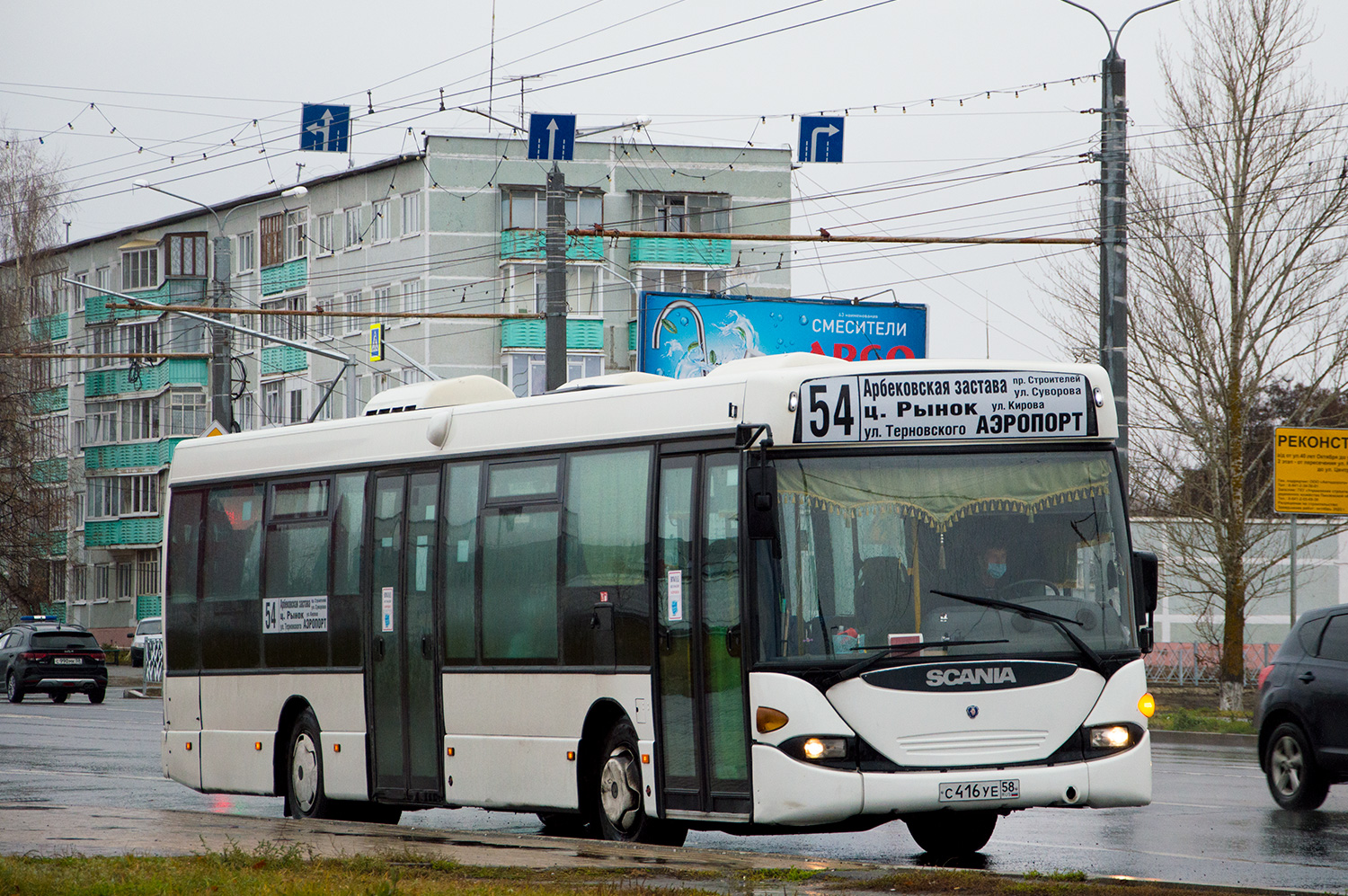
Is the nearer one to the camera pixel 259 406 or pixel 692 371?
pixel 692 371

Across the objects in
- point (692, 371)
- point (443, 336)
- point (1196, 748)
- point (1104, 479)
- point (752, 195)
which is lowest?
point (1196, 748)

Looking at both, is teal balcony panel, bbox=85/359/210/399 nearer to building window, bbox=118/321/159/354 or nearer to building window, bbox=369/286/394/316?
building window, bbox=118/321/159/354

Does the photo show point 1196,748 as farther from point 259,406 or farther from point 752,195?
point 259,406

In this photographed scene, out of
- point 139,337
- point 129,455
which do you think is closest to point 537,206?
point 139,337

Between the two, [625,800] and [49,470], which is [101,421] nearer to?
[49,470]

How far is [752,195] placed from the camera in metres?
69.4

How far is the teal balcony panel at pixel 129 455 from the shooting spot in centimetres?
8038

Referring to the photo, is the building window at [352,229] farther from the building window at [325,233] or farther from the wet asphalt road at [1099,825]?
the wet asphalt road at [1099,825]

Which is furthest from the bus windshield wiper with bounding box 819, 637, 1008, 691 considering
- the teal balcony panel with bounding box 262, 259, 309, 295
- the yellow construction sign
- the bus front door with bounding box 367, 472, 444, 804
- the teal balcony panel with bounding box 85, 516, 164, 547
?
the teal balcony panel with bounding box 85, 516, 164, 547

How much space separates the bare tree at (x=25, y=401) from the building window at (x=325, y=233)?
10013mm

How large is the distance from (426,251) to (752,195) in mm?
11912

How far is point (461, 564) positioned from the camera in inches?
532

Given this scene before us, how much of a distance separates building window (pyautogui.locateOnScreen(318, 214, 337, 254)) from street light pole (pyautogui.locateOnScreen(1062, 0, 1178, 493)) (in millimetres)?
53489

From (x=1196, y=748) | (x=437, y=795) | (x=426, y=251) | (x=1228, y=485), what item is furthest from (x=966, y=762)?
(x=426, y=251)
